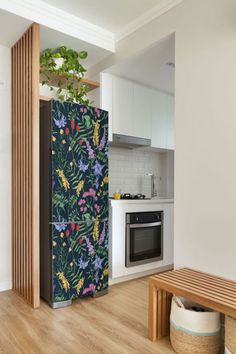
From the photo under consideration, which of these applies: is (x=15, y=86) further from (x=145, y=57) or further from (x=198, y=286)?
(x=198, y=286)

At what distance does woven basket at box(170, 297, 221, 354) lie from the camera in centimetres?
180

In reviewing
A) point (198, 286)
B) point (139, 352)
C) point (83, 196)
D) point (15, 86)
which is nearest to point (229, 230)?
point (198, 286)

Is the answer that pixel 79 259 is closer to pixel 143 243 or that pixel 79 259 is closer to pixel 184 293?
pixel 143 243

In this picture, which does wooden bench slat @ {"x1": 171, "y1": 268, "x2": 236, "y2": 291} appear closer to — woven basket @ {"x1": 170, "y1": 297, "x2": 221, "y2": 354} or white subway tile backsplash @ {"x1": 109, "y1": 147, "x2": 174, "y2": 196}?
woven basket @ {"x1": 170, "y1": 297, "x2": 221, "y2": 354}

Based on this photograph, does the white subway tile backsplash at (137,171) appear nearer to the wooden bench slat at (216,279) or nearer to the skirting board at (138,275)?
the skirting board at (138,275)

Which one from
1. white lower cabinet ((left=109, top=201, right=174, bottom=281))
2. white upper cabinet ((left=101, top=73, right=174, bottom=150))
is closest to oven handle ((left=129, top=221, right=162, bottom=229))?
white lower cabinet ((left=109, top=201, right=174, bottom=281))

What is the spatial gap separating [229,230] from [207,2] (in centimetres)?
172

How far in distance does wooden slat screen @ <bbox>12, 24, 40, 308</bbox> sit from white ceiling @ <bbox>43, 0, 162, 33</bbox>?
389 millimetres

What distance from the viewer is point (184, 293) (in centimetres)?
179

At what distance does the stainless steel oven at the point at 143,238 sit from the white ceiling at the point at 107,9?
200 cm

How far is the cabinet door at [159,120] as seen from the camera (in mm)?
3906

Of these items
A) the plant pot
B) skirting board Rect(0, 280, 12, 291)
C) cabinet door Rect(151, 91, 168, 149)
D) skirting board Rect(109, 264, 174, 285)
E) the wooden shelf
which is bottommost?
skirting board Rect(109, 264, 174, 285)

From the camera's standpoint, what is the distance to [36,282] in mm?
2518

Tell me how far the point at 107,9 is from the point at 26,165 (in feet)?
5.29
